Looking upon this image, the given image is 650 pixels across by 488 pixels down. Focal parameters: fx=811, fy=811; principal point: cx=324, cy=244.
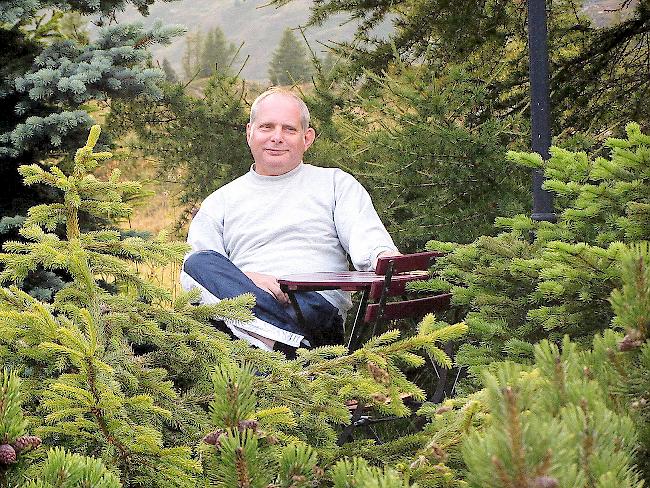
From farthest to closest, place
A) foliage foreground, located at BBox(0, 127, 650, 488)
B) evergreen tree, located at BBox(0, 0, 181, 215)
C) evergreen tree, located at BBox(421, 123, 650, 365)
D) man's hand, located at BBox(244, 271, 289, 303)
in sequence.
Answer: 1. evergreen tree, located at BBox(0, 0, 181, 215)
2. man's hand, located at BBox(244, 271, 289, 303)
3. evergreen tree, located at BBox(421, 123, 650, 365)
4. foliage foreground, located at BBox(0, 127, 650, 488)

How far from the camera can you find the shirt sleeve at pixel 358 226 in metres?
3.40

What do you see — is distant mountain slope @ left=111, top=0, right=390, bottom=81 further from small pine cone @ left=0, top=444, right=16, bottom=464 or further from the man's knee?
small pine cone @ left=0, top=444, right=16, bottom=464

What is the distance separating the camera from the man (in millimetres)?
3237

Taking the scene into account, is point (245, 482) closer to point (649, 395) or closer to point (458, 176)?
point (649, 395)

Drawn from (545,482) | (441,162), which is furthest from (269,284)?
(545,482)

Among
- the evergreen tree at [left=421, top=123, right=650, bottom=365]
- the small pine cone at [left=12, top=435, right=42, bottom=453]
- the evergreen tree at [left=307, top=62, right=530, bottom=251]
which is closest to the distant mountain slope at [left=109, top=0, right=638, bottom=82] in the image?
the evergreen tree at [left=307, top=62, right=530, bottom=251]

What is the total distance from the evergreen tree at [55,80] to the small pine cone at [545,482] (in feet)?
14.8

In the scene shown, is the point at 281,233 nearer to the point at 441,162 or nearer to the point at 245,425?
the point at 441,162

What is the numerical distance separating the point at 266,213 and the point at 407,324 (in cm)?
118

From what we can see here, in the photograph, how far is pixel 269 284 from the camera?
11.0ft

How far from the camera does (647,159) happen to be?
2287mm

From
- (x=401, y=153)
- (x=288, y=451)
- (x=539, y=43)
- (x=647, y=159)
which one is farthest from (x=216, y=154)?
(x=288, y=451)

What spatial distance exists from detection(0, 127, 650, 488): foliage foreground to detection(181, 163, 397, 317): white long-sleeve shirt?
2.91 feet

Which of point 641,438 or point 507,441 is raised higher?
point 507,441
